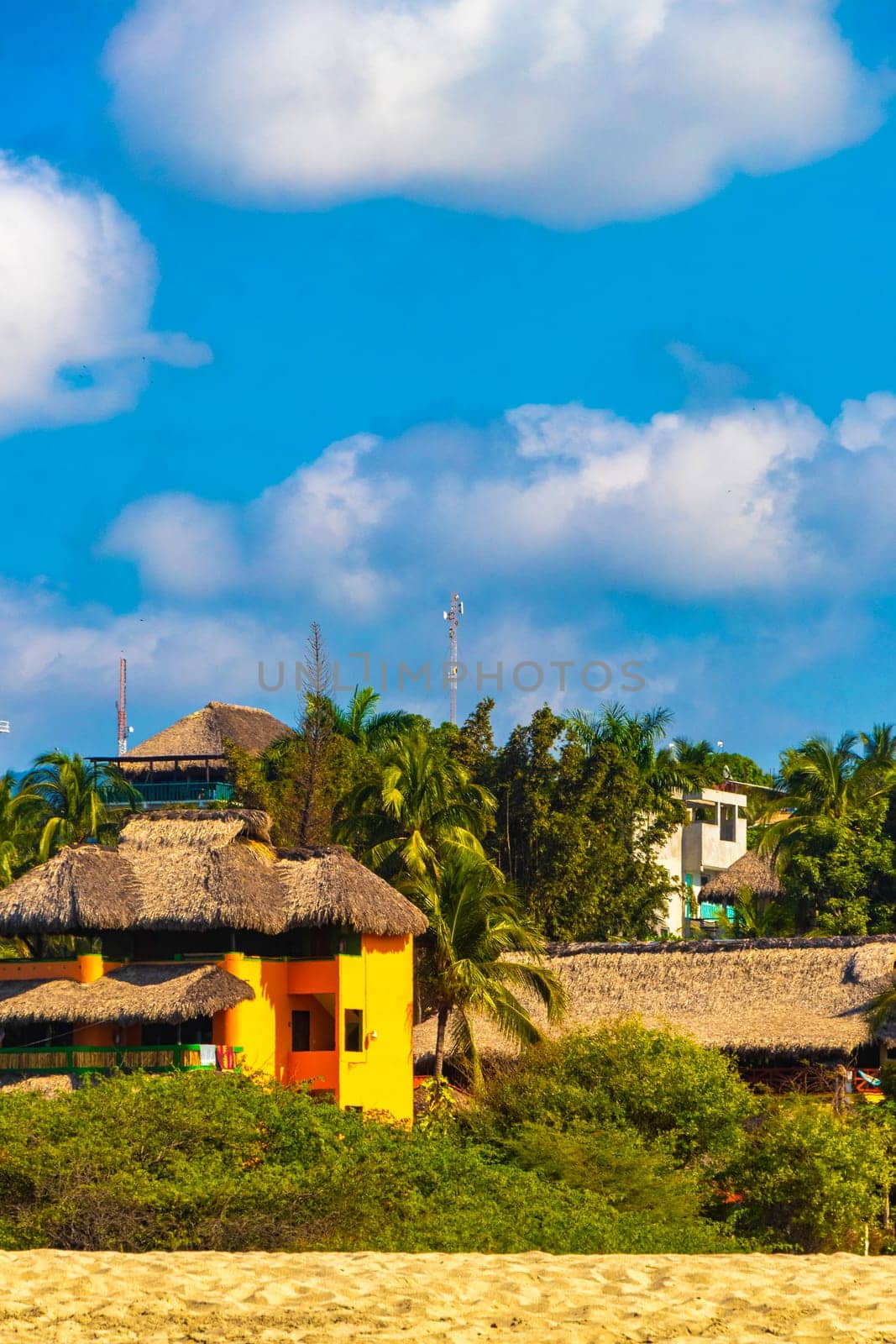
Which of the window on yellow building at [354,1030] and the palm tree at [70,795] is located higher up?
the palm tree at [70,795]

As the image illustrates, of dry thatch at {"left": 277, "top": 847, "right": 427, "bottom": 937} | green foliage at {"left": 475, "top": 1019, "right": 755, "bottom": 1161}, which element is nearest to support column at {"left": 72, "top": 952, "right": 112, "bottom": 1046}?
dry thatch at {"left": 277, "top": 847, "right": 427, "bottom": 937}

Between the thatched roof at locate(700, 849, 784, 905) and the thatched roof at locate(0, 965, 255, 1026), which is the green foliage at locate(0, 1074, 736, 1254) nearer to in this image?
the thatched roof at locate(0, 965, 255, 1026)

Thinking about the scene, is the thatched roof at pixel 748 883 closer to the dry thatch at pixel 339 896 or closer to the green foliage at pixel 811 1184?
the dry thatch at pixel 339 896

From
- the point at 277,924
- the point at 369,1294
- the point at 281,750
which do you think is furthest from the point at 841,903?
the point at 369,1294

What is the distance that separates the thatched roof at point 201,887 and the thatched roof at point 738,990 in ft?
17.0

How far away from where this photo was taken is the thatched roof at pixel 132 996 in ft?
90.1

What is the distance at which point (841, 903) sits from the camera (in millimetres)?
42219

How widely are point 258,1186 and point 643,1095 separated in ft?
25.6

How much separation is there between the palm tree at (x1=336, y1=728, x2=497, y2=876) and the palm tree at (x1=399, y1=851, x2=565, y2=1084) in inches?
57.5

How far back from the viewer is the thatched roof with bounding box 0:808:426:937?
28828 millimetres

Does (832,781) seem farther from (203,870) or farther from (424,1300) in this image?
(424,1300)

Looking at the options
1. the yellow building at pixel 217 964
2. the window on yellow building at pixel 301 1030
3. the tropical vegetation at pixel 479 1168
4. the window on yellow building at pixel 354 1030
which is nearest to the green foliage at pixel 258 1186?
the tropical vegetation at pixel 479 1168

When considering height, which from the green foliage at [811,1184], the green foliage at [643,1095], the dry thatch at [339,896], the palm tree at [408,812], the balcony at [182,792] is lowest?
the green foliage at [811,1184]

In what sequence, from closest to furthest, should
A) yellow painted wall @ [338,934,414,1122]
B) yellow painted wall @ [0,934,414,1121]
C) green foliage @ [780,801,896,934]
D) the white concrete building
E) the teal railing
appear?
1. yellow painted wall @ [0,934,414,1121]
2. yellow painted wall @ [338,934,414,1122]
3. green foliage @ [780,801,896,934]
4. the teal railing
5. the white concrete building
